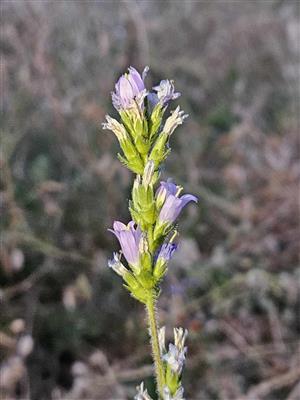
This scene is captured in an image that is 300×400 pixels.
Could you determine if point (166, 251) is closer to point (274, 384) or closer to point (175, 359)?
point (175, 359)

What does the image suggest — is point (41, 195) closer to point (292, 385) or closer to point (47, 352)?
point (47, 352)

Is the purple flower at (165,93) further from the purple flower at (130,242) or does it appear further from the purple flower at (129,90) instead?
the purple flower at (130,242)

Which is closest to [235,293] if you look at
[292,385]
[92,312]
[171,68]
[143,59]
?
[292,385]

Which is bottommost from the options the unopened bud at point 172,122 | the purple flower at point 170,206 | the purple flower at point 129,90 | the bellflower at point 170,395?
the bellflower at point 170,395

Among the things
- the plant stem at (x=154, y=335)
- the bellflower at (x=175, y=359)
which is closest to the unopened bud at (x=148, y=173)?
the plant stem at (x=154, y=335)

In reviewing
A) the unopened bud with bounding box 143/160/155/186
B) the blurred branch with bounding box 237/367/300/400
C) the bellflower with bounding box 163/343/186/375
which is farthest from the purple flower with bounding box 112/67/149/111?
the blurred branch with bounding box 237/367/300/400
